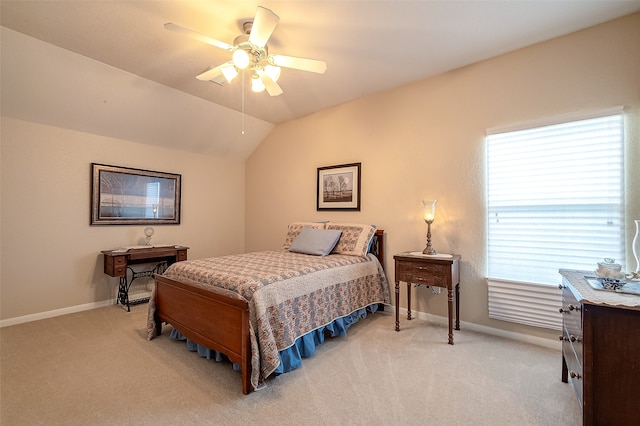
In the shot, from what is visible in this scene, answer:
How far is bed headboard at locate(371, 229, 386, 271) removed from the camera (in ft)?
11.8

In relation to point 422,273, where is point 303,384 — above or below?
below

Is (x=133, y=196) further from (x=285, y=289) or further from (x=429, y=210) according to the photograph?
(x=429, y=210)

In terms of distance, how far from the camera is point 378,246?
3.58 m

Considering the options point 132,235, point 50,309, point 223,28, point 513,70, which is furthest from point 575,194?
point 50,309

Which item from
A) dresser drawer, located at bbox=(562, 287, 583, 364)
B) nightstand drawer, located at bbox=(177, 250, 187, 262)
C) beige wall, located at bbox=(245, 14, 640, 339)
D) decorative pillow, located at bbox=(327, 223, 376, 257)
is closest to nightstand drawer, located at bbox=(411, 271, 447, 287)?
beige wall, located at bbox=(245, 14, 640, 339)

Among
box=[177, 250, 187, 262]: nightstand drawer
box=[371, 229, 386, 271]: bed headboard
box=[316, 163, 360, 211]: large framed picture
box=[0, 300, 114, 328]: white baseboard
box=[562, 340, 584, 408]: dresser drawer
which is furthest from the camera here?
box=[177, 250, 187, 262]: nightstand drawer

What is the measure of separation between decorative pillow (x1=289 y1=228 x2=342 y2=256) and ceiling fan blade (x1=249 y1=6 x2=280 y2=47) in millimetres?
2113

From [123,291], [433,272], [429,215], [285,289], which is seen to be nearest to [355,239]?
[429,215]

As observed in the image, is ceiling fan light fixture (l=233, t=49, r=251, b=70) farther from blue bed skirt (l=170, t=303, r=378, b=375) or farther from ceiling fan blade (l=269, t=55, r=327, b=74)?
blue bed skirt (l=170, t=303, r=378, b=375)

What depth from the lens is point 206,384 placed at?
201cm

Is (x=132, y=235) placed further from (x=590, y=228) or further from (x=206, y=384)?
(x=590, y=228)

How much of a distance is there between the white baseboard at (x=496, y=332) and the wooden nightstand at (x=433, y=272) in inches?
5.8

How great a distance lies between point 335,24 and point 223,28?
0.95 metres

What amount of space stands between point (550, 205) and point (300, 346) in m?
2.55
